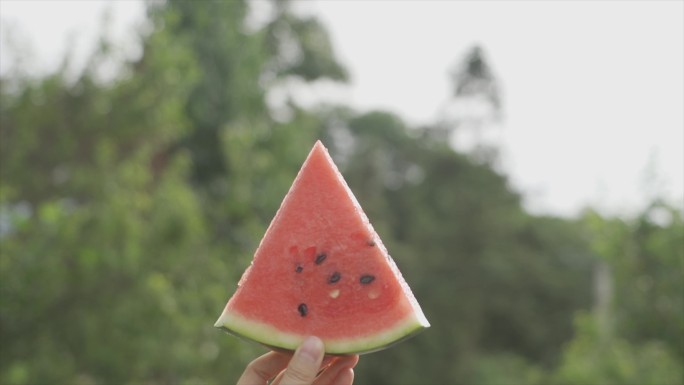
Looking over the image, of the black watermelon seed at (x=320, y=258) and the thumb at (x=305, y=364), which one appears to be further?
the black watermelon seed at (x=320, y=258)

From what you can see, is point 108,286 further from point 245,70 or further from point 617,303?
point 245,70

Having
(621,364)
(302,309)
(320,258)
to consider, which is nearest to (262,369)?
(302,309)

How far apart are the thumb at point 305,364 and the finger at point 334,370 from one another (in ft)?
0.60

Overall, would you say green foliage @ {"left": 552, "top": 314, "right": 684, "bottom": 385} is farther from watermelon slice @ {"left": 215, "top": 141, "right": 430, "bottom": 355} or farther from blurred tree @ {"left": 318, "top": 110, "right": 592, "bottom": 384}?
blurred tree @ {"left": 318, "top": 110, "right": 592, "bottom": 384}

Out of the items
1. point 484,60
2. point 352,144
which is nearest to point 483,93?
point 484,60

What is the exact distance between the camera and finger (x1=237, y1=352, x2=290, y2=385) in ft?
6.81

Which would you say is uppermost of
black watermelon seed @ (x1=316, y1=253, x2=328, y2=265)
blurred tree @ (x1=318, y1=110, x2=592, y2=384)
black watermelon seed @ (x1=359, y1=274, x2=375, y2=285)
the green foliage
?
blurred tree @ (x1=318, y1=110, x2=592, y2=384)

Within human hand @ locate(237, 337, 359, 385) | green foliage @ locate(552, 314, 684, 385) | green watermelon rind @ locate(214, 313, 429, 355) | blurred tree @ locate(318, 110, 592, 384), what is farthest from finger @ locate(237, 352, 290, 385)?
blurred tree @ locate(318, 110, 592, 384)

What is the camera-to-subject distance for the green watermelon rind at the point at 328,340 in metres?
1.93

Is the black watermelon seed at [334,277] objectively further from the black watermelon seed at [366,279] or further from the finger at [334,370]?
the finger at [334,370]

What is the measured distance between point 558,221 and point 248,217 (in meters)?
20.1

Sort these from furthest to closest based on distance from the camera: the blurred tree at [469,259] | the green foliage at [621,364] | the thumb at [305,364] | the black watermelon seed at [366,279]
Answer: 1. the blurred tree at [469,259]
2. the green foliage at [621,364]
3. the black watermelon seed at [366,279]
4. the thumb at [305,364]

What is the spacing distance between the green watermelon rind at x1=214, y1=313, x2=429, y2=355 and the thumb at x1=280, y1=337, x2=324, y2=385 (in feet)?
0.30

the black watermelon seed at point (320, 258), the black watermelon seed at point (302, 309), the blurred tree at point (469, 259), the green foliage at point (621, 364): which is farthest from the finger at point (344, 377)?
the blurred tree at point (469, 259)
